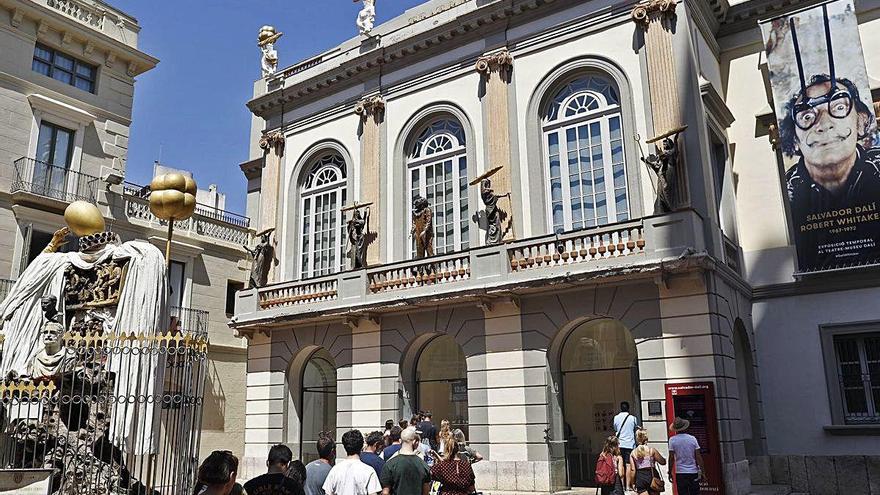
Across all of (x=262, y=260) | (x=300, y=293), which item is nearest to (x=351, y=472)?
(x=300, y=293)

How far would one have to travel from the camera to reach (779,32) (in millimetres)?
17406

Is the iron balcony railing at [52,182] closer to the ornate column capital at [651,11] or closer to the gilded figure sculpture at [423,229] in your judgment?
the gilded figure sculpture at [423,229]

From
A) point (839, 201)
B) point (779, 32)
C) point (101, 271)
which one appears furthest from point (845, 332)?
point (101, 271)

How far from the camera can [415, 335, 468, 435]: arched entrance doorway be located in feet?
62.0

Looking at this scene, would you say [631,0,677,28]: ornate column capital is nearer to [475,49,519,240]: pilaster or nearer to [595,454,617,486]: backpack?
[475,49,519,240]: pilaster

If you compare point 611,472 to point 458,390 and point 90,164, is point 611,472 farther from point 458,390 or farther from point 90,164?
point 90,164

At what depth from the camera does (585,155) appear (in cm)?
1784

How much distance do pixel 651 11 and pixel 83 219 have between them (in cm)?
1380

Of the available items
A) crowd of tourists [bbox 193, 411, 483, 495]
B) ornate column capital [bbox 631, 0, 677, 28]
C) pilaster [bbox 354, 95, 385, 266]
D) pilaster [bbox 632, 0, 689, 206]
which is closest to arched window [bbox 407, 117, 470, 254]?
pilaster [bbox 354, 95, 385, 266]

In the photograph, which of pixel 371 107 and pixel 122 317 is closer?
pixel 122 317

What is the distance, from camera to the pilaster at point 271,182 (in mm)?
23312

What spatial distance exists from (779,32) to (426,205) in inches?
396

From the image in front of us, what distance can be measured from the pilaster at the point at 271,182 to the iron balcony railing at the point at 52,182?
219 inches

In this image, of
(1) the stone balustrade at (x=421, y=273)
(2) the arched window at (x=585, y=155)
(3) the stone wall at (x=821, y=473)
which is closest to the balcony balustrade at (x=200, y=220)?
(1) the stone balustrade at (x=421, y=273)
